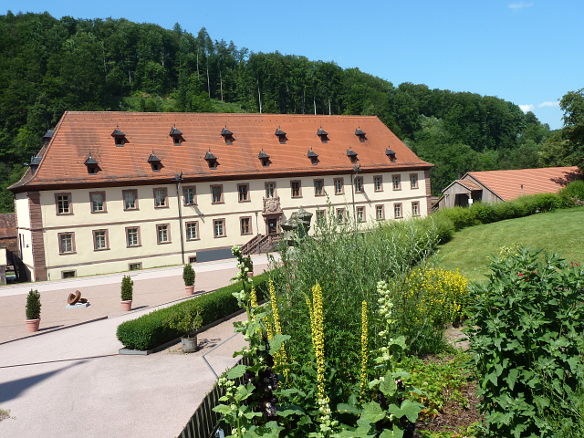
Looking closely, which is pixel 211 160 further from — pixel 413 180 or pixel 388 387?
pixel 388 387

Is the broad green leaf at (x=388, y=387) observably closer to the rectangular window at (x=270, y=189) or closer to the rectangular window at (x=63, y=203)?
the rectangular window at (x=63, y=203)

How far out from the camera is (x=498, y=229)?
91.8 feet

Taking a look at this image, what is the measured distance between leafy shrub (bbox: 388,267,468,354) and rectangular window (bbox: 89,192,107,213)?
2598cm

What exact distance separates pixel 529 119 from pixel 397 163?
103 m

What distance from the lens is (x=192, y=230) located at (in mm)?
34688

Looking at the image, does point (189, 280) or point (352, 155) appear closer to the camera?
point (189, 280)

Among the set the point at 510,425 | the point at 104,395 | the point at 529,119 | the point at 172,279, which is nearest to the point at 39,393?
the point at 104,395

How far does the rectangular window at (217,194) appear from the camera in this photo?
3538cm

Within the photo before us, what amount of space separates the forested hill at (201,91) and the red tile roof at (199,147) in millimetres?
39087

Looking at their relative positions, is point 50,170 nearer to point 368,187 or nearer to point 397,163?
point 368,187

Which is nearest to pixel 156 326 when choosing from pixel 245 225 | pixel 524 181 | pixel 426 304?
pixel 426 304

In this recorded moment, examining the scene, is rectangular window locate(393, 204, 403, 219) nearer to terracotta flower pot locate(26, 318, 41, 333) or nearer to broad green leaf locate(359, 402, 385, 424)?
terracotta flower pot locate(26, 318, 41, 333)

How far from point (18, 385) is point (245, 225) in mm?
26015

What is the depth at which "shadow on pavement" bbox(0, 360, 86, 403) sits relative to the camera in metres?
10.3
